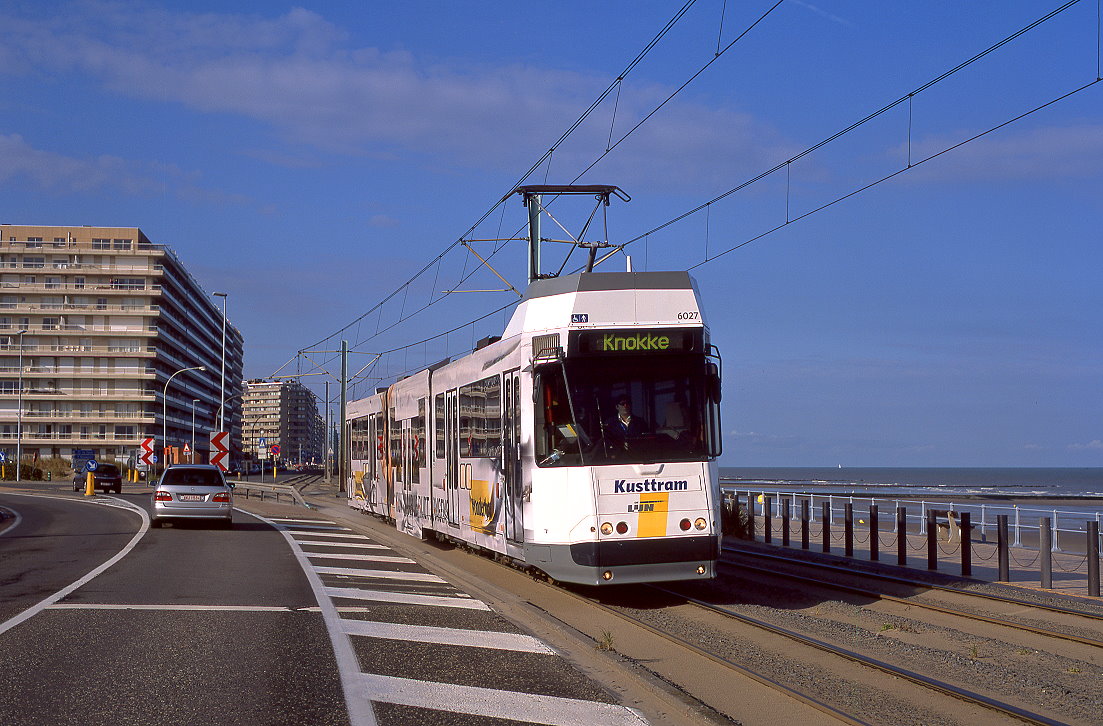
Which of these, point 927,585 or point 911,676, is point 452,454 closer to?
point 927,585

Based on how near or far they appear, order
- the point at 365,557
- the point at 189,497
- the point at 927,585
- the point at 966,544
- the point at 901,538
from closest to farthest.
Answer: the point at 927,585, the point at 966,544, the point at 365,557, the point at 901,538, the point at 189,497

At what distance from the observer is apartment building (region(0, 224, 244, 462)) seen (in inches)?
3925

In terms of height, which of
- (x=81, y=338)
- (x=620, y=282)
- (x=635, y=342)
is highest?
(x=81, y=338)

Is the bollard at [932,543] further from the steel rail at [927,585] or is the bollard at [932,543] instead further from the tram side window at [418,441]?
the tram side window at [418,441]

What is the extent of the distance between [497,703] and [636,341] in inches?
241

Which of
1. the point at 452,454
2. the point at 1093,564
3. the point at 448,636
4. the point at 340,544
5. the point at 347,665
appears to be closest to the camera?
the point at 347,665

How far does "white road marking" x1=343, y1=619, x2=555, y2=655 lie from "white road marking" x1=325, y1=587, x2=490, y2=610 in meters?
1.82

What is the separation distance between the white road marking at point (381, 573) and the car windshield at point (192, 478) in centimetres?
1051

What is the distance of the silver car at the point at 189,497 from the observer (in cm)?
2545

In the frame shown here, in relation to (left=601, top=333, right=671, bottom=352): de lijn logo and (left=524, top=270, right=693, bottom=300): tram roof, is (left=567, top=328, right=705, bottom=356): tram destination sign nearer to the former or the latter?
(left=601, top=333, right=671, bottom=352): de lijn logo

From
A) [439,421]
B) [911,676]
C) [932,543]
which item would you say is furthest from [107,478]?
[911,676]

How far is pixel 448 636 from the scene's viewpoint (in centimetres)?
1026

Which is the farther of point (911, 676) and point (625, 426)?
point (625, 426)

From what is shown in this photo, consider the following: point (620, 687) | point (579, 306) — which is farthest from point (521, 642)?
point (579, 306)
